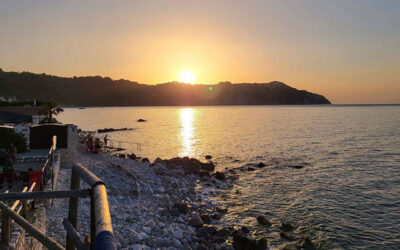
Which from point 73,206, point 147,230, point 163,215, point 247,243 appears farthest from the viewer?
point 163,215

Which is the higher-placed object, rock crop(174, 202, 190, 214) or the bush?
the bush

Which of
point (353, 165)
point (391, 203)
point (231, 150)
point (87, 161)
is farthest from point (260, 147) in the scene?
point (87, 161)

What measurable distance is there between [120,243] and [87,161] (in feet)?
56.7

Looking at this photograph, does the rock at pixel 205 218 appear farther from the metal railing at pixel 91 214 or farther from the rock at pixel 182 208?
the metal railing at pixel 91 214

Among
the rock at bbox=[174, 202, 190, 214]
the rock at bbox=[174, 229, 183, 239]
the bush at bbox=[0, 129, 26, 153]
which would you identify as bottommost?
the rock at bbox=[174, 202, 190, 214]

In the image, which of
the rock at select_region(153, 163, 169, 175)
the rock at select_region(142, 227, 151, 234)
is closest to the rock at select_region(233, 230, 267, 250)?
the rock at select_region(142, 227, 151, 234)

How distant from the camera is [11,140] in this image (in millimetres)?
22594

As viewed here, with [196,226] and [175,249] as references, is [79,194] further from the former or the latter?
[196,226]

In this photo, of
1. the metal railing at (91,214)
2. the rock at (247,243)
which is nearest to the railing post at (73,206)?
the metal railing at (91,214)

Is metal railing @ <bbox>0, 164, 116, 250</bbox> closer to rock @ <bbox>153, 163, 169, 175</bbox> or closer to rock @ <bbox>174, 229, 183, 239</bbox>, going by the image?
rock @ <bbox>174, 229, 183, 239</bbox>

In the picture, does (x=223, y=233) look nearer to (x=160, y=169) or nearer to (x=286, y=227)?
(x=286, y=227)

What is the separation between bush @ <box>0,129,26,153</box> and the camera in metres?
21.8

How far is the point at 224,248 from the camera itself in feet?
45.8

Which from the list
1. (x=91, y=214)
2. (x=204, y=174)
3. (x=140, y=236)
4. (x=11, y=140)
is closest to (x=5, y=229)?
(x=91, y=214)
